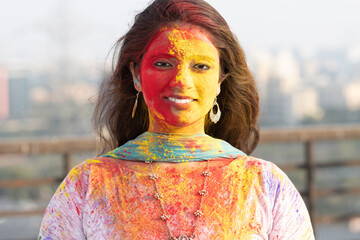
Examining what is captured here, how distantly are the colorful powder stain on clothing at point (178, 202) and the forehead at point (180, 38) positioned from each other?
23 centimetres

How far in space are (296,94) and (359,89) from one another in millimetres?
6768

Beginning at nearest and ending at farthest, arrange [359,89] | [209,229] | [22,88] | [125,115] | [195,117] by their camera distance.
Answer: [209,229]
[195,117]
[125,115]
[22,88]
[359,89]

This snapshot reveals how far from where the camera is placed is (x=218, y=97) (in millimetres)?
1789

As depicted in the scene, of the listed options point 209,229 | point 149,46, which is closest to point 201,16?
point 149,46

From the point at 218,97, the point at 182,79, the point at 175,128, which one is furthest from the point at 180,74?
the point at 218,97

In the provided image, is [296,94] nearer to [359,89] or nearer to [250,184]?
[359,89]

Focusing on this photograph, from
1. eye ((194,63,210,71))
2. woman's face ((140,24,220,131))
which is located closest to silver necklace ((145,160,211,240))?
woman's face ((140,24,220,131))

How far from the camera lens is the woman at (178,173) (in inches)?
59.6

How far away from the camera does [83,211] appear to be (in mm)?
1552

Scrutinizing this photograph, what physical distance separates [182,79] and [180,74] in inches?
0.5

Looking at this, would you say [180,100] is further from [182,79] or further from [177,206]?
[177,206]

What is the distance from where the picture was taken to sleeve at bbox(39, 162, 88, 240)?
5.08 feet

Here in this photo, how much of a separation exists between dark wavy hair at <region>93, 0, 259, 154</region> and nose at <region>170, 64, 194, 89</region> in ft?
0.40

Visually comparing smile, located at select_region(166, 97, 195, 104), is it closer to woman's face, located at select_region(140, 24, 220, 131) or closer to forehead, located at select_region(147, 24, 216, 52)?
woman's face, located at select_region(140, 24, 220, 131)
